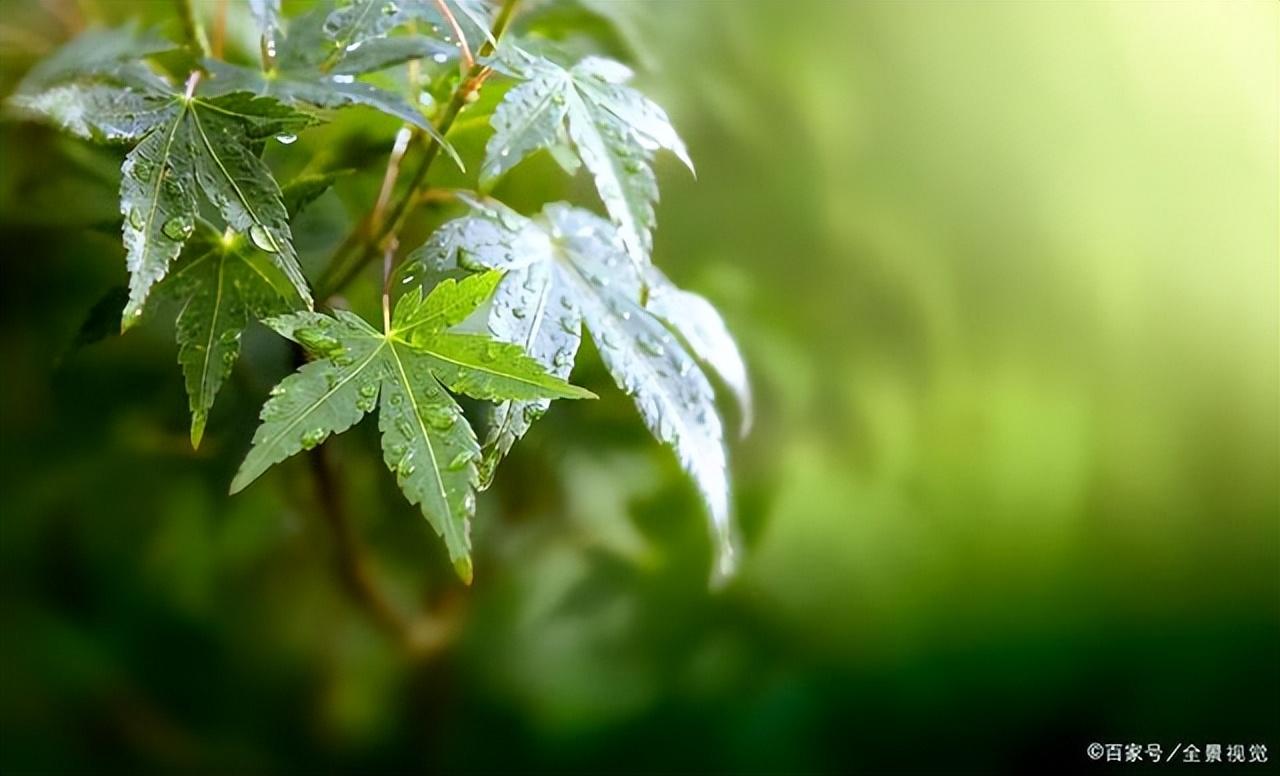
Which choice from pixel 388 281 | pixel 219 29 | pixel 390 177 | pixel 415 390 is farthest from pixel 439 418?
pixel 219 29

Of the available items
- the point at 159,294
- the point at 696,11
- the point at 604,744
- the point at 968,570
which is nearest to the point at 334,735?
the point at 604,744

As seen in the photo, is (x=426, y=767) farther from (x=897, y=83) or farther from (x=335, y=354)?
(x=897, y=83)

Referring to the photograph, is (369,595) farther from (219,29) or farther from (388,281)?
(219,29)

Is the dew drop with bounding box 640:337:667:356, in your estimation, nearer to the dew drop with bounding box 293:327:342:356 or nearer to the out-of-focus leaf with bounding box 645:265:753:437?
the out-of-focus leaf with bounding box 645:265:753:437

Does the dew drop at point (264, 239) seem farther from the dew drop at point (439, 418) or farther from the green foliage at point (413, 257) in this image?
the dew drop at point (439, 418)

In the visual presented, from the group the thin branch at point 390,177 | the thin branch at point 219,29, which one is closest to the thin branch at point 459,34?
Answer: the thin branch at point 390,177

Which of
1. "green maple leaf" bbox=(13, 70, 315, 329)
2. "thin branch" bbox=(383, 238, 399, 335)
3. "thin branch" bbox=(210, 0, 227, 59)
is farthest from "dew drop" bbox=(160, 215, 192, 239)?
"thin branch" bbox=(210, 0, 227, 59)
